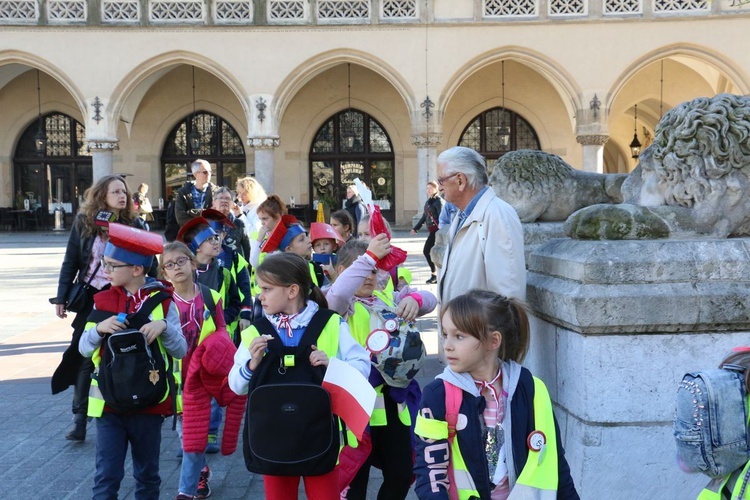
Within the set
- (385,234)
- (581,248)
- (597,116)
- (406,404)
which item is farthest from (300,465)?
(597,116)

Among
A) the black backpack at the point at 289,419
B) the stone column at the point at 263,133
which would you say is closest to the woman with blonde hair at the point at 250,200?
the black backpack at the point at 289,419

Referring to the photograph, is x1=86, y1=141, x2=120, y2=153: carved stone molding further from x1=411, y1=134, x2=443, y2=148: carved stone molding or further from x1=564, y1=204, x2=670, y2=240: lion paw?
x1=564, y1=204, x2=670, y2=240: lion paw

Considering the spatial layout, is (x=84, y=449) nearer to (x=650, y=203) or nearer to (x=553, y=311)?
(x=553, y=311)

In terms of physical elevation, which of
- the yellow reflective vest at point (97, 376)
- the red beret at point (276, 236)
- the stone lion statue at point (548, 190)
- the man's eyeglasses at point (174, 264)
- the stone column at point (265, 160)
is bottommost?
the yellow reflective vest at point (97, 376)

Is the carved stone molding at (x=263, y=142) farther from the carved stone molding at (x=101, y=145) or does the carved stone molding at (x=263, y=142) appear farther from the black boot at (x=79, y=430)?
the black boot at (x=79, y=430)

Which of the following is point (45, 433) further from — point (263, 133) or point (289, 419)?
point (263, 133)

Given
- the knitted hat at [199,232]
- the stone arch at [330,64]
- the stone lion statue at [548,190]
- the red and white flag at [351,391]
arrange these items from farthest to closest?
1. the stone arch at [330,64]
2. the knitted hat at [199,232]
3. the stone lion statue at [548,190]
4. the red and white flag at [351,391]

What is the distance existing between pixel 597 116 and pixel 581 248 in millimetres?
19226

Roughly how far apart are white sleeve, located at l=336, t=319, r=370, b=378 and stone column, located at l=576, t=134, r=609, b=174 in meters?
19.7

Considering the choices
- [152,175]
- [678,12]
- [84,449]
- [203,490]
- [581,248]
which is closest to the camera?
[581,248]

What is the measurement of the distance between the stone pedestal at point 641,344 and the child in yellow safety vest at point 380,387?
0.79 meters

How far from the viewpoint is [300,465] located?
108 inches

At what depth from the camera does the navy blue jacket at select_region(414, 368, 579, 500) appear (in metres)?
2.19

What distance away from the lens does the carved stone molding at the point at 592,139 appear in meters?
21.3
